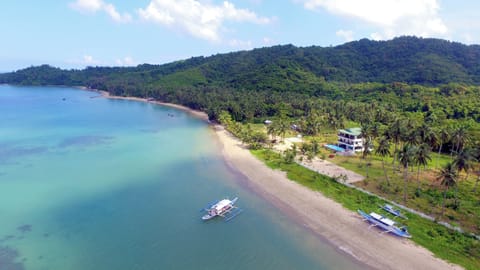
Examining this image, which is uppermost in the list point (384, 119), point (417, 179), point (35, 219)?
point (384, 119)

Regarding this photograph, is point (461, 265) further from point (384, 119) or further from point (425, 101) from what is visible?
point (425, 101)

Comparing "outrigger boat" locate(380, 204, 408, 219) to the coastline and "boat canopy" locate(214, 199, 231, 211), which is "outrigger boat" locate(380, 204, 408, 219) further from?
"boat canopy" locate(214, 199, 231, 211)

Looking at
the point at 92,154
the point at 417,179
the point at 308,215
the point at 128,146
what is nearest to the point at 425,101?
the point at 417,179

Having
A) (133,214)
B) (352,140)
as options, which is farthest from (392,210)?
(133,214)

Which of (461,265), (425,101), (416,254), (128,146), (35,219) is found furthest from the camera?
(425,101)

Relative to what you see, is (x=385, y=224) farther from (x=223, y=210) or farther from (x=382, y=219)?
(x=223, y=210)
